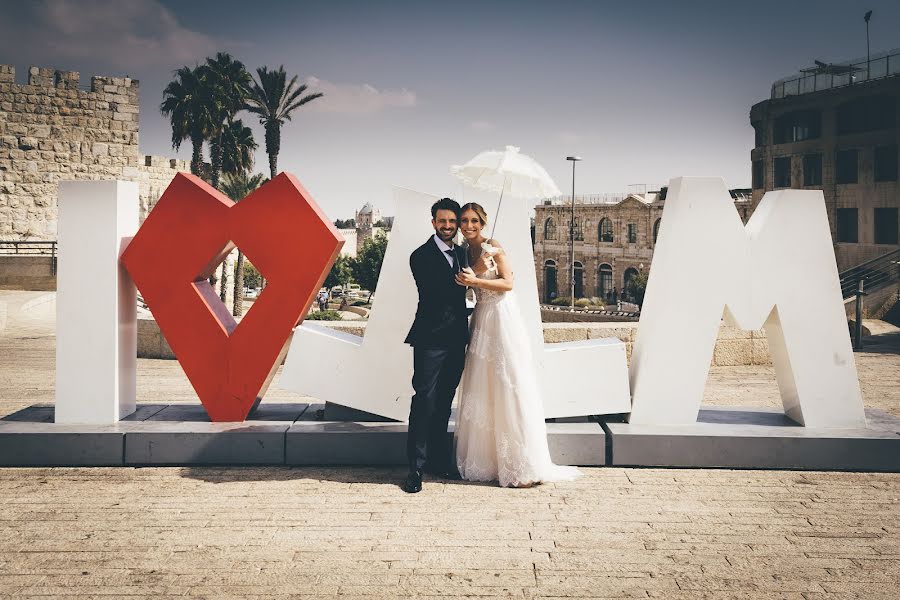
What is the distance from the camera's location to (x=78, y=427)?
6113mm

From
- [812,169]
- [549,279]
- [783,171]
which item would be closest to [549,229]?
[549,279]

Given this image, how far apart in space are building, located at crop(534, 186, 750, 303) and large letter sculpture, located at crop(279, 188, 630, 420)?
195ft

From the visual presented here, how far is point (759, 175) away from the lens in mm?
45156

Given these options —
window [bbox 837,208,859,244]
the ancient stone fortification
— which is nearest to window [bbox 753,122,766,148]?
window [bbox 837,208,859,244]

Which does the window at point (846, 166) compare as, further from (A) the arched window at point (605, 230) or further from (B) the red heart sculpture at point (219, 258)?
(B) the red heart sculpture at point (219, 258)

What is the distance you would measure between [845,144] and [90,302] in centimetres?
4124

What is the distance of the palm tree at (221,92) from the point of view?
32594mm

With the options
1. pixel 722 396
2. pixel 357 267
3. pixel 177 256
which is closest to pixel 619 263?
pixel 357 267

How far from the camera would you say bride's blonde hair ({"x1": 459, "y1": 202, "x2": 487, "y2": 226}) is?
5.68 metres

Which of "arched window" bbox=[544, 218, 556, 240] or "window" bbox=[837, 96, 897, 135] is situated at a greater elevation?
"window" bbox=[837, 96, 897, 135]

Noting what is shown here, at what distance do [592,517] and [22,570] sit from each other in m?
3.35

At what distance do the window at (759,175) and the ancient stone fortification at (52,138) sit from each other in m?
34.7

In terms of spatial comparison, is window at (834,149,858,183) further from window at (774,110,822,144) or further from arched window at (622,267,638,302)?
arched window at (622,267,638,302)

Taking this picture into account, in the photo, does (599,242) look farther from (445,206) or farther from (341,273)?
(445,206)
